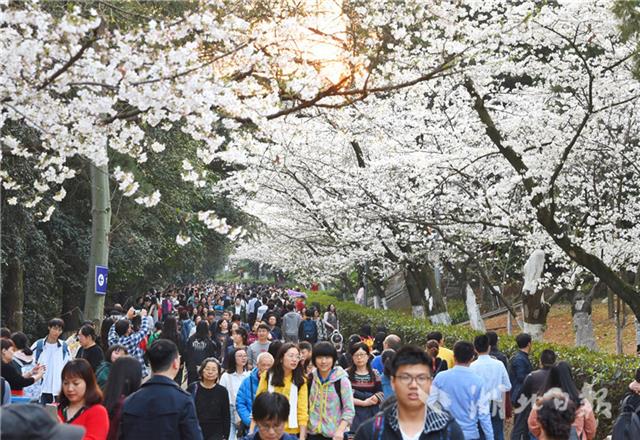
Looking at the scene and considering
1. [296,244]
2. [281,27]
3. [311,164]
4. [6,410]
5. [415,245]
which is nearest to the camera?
[6,410]

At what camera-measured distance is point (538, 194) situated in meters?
13.1

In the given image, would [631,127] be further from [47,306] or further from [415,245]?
[47,306]

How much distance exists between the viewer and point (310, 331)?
17.0 meters

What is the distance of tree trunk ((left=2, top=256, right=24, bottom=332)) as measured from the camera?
60.4 ft

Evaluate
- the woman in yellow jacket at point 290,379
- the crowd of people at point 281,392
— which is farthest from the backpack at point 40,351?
the woman in yellow jacket at point 290,379

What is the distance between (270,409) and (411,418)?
4.54 ft

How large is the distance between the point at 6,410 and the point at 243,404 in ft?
16.4

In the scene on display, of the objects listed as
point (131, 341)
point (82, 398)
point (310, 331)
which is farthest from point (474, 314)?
point (82, 398)

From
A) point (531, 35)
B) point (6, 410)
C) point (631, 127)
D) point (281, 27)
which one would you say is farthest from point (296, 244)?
point (6, 410)

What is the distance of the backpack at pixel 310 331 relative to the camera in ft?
55.3

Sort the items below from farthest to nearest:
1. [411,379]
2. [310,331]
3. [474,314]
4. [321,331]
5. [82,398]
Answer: [474,314] → [321,331] → [310,331] → [82,398] → [411,379]

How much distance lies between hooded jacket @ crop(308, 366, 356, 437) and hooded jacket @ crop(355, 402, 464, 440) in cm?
348

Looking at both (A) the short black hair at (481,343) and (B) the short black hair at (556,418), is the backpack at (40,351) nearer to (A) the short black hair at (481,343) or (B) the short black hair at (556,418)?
(A) the short black hair at (481,343)

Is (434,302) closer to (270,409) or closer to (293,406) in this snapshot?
(293,406)
